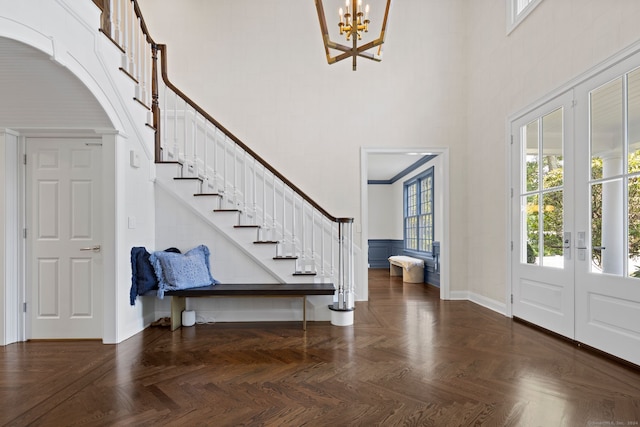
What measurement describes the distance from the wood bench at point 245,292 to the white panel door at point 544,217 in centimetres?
225

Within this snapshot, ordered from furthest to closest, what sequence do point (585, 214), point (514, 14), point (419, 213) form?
point (419, 213)
point (514, 14)
point (585, 214)

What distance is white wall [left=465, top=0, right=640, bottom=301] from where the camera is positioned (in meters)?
3.34

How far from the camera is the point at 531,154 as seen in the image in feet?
14.1

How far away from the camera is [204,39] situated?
584 cm

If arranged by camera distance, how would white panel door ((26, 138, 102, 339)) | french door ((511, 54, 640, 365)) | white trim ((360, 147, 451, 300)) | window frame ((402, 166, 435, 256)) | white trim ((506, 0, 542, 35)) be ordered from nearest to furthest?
french door ((511, 54, 640, 365)), white panel door ((26, 138, 102, 339)), white trim ((506, 0, 542, 35)), white trim ((360, 147, 451, 300)), window frame ((402, 166, 435, 256))

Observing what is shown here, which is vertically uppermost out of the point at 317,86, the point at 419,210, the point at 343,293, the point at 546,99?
the point at 317,86

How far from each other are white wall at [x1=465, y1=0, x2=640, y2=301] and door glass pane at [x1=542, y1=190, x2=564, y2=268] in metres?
0.77

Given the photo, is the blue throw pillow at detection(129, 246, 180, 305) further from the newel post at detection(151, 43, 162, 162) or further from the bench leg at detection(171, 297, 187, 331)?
the newel post at detection(151, 43, 162, 162)

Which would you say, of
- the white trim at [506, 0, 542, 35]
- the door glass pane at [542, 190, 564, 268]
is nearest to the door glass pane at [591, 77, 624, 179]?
the door glass pane at [542, 190, 564, 268]

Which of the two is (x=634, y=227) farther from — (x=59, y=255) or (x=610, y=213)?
(x=59, y=255)

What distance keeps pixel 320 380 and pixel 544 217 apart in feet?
9.81

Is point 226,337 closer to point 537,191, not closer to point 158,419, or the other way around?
point 158,419

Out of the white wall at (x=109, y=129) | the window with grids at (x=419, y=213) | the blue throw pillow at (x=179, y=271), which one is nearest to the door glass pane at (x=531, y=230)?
the window with grids at (x=419, y=213)

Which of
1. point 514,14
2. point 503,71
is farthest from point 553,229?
point 514,14
